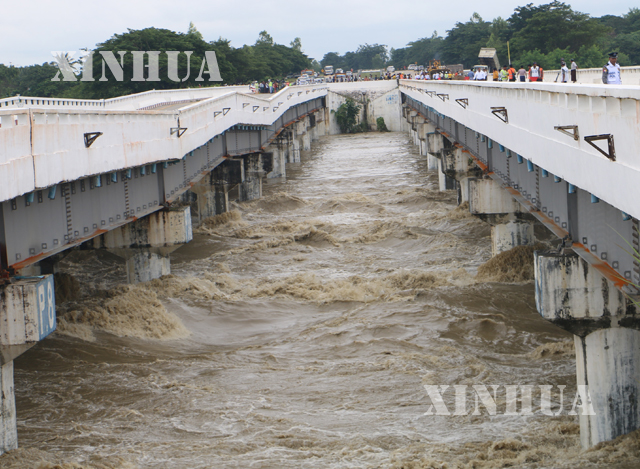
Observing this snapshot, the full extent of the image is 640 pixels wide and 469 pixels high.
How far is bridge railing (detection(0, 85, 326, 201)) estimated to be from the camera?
39.0 feet

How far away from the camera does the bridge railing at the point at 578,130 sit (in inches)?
343

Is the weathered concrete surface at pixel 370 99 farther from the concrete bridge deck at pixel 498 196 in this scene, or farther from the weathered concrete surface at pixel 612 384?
the weathered concrete surface at pixel 612 384

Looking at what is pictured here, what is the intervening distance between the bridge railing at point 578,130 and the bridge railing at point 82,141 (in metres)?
8.34

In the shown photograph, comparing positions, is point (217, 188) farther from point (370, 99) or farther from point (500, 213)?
point (370, 99)

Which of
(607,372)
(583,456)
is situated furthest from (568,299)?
(583,456)

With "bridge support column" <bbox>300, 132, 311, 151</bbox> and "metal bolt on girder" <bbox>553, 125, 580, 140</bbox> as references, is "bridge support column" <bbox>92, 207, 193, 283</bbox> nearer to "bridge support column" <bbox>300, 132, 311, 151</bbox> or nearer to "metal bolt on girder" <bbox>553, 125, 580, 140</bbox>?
"metal bolt on girder" <bbox>553, 125, 580, 140</bbox>

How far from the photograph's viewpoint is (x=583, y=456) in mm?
11242

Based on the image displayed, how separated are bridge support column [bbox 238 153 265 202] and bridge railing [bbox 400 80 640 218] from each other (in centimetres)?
2755

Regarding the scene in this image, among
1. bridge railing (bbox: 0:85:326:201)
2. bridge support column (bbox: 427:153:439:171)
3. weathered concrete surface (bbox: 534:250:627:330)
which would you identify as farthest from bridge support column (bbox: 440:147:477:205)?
weathered concrete surface (bbox: 534:250:627:330)

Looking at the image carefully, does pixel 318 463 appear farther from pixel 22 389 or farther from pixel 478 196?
pixel 478 196

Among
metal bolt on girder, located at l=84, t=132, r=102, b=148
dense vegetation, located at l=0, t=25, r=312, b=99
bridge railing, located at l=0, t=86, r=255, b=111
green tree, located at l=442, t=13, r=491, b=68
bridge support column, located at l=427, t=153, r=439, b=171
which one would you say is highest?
green tree, located at l=442, t=13, r=491, b=68

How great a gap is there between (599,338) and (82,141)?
10260mm

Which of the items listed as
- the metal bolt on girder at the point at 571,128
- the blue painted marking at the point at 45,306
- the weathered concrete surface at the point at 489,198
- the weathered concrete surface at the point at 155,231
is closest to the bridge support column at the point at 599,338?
the metal bolt on girder at the point at 571,128

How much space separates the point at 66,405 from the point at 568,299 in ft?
29.3
